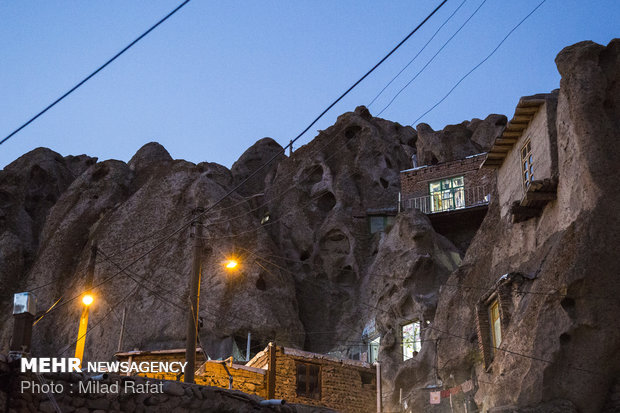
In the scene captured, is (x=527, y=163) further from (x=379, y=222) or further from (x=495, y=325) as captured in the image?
(x=379, y=222)

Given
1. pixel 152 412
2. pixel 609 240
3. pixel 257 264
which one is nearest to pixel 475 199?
pixel 257 264

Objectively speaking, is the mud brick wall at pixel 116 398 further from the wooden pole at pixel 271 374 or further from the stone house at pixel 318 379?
the stone house at pixel 318 379

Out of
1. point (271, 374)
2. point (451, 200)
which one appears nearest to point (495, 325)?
point (271, 374)

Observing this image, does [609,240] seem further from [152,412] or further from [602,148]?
[152,412]

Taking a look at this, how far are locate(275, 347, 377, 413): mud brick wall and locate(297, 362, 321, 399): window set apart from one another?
14 centimetres

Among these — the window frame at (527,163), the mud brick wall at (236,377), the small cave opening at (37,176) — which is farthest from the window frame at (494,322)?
the small cave opening at (37,176)

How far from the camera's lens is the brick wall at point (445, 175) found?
40675mm

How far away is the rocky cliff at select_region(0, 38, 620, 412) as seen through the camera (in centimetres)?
1886

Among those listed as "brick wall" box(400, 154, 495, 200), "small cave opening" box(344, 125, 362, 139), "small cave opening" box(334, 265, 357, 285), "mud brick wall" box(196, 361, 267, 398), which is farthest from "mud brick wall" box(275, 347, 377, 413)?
"small cave opening" box(344, 125, 362, 139)

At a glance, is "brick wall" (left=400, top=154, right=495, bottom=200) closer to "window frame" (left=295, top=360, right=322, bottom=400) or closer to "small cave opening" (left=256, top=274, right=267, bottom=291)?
"small cave opening" (left=256, top=274, right=267, bottom=291)

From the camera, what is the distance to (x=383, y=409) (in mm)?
29094

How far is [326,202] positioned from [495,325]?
27.8 m

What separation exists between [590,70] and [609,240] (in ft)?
18.2

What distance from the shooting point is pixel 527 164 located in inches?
956
